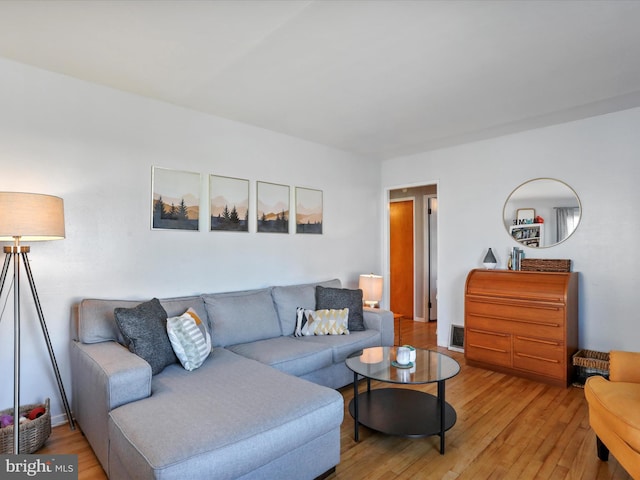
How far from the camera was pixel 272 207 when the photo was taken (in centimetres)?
371

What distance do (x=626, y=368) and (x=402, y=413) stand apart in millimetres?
1339

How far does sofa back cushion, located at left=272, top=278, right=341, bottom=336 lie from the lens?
10.7 ft

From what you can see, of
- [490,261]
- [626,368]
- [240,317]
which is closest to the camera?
[626,368]

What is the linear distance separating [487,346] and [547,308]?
0.69m

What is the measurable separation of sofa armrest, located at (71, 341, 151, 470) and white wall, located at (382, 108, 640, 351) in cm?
350

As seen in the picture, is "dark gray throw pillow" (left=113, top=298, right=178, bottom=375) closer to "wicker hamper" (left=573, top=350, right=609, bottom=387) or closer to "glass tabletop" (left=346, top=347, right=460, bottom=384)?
"glass tabletop" (left=346, top=347, right=460, bottom=384)

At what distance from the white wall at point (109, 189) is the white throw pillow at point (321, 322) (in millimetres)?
608

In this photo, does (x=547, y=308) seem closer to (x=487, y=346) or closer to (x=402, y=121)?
(x=487, y=346)

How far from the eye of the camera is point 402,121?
341 cm

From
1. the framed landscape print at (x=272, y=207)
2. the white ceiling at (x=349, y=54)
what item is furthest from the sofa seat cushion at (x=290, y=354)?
the white ceiling at (x=349, y=54)

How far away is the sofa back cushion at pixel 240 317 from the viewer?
2842 millimetres

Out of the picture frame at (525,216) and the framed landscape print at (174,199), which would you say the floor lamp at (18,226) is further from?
the picture frame at (525,216)

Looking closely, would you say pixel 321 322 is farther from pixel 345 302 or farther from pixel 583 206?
pixel 583 206

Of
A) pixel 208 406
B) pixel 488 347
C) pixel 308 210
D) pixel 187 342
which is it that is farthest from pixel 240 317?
pixel 488 347
